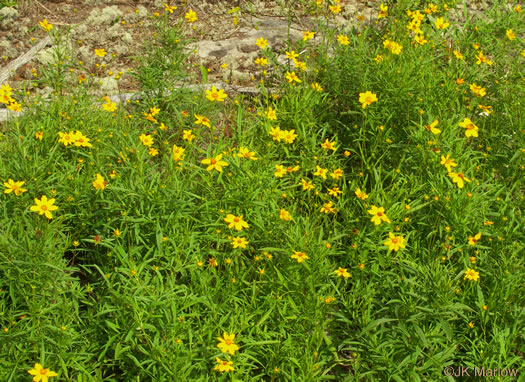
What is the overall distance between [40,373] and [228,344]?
699 millimetres

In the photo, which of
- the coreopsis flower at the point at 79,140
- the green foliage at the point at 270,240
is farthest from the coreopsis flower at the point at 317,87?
the coreopsis flower at the point at 79,140

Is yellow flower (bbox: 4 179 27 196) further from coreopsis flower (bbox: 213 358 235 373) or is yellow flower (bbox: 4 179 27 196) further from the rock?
the rock

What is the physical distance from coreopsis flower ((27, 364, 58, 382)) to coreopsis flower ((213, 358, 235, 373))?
594mm

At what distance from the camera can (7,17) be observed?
4.38m

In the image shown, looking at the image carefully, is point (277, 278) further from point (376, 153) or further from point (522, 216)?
point (522, 216)

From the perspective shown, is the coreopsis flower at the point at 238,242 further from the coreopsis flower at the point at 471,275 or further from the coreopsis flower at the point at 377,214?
the coreopsis flower at the point at 471,275

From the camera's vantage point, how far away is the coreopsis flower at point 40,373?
74.3 inches

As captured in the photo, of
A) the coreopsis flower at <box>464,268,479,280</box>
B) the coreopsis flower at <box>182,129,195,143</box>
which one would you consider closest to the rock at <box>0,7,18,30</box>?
the coreopsis flower at <box>182,129,195,143</box>

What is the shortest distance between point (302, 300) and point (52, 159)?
148 centimetres

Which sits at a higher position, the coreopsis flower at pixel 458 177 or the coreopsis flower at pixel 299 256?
the coreopsis flower at pixel 458 177

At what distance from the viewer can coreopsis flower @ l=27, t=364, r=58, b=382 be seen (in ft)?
6.19

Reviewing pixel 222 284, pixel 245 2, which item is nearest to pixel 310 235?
pixel 222 284

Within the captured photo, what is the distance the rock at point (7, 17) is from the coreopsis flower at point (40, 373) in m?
3.45

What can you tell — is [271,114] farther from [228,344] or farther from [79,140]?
[228,344]
